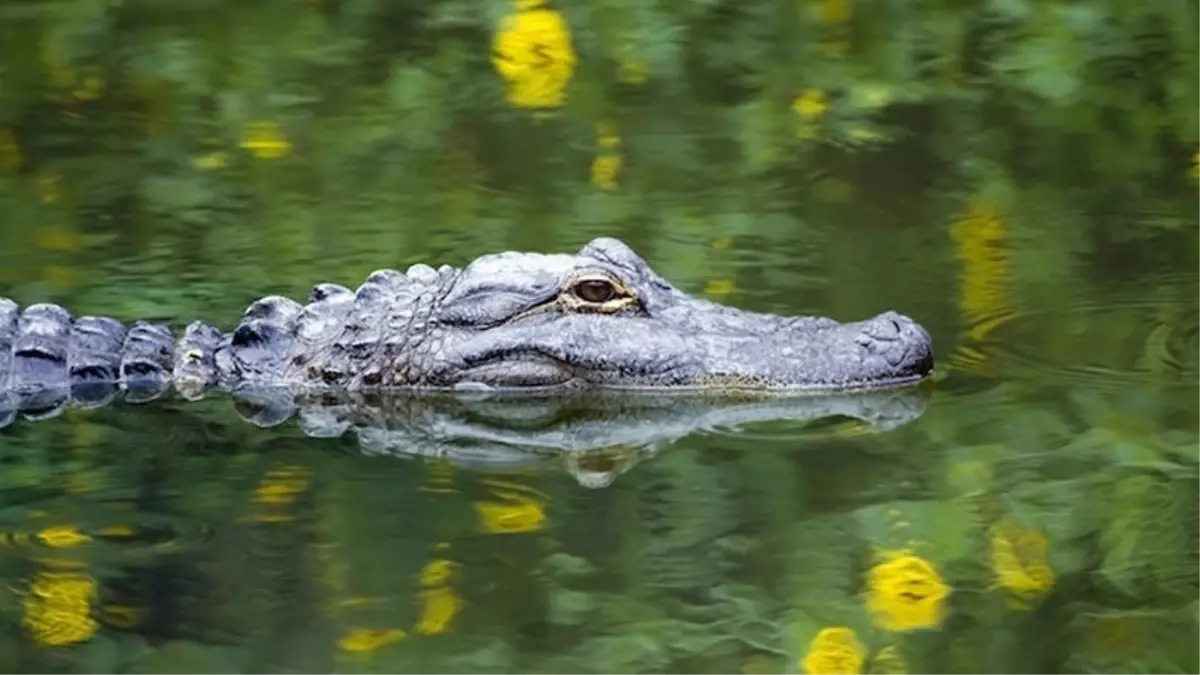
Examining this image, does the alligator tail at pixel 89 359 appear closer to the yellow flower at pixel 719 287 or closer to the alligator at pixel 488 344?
the alligator at pixel 488 344

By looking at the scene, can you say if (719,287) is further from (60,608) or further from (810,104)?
(60,608)

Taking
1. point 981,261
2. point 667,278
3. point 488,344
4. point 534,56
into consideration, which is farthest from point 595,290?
point 534,56

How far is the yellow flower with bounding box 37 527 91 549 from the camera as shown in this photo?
544 cm

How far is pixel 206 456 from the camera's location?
6.51m

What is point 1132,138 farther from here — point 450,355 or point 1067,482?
point 1067,482

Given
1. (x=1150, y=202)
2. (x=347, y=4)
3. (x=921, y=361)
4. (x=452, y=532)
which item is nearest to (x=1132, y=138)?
(x=1150, y=202)

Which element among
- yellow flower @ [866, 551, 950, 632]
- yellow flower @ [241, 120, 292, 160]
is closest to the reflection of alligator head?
yellow flower @ [866, 551, 950, 632]

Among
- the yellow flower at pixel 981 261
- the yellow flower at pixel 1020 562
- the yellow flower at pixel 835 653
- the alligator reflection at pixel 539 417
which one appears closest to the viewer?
the yellow flower at pixel 835 653

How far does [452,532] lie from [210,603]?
79 centimetres

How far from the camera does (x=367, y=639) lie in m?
4.55

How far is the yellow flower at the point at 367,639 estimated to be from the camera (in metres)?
4.50

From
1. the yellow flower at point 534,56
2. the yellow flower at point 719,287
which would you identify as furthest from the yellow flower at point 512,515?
the yellow flower at point 534,56

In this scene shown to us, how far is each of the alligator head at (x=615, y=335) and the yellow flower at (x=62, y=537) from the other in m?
2.14

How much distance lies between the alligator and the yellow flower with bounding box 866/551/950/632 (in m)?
2.17
